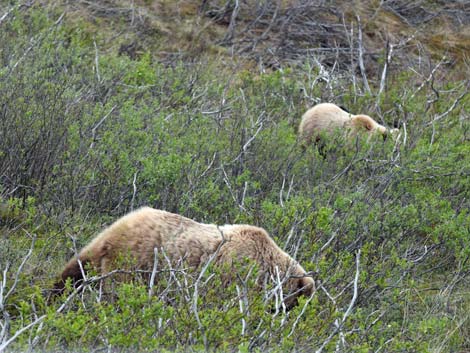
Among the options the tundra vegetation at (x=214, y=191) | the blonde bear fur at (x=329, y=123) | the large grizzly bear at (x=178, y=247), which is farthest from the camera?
the blonde bear fur at (x=329, y=123)

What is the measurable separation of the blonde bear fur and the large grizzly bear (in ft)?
14.1

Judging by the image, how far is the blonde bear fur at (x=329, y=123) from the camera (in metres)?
10.5

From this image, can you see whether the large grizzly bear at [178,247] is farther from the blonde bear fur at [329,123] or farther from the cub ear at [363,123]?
the cub ear at [363,123]

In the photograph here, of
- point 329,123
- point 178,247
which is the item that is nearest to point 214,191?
point 178,247

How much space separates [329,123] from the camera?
422 inches

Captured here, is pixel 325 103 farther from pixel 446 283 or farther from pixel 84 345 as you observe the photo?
pixel 84 345

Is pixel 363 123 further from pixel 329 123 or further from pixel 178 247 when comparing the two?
pixel 178 247

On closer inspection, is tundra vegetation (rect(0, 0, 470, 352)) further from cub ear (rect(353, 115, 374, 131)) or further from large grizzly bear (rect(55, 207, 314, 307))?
cub ear (rect(353, 115, 374, 131))

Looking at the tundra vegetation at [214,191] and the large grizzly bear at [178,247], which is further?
the large grizzly bear at [178,247]

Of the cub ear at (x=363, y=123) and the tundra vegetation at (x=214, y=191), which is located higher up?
the tundra vegetation at (x=214, y=191)

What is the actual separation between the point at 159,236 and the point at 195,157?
2.25 meters

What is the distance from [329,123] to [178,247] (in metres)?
5.27

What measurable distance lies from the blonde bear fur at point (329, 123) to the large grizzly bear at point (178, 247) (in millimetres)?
4312

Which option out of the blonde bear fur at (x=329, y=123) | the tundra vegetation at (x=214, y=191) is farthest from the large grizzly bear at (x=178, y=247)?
the blonde bear fur at (x=329, y=123)
